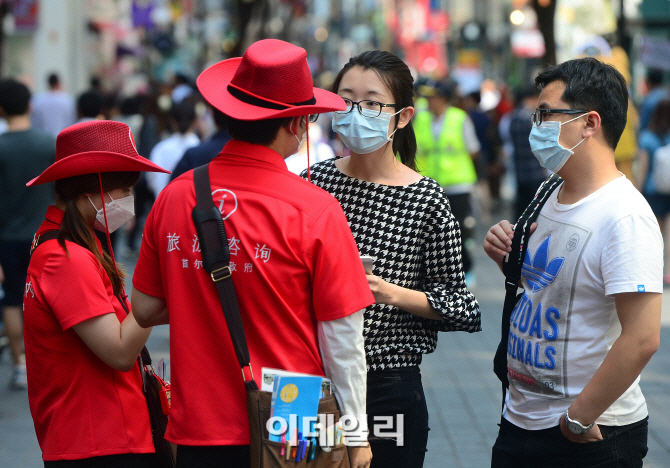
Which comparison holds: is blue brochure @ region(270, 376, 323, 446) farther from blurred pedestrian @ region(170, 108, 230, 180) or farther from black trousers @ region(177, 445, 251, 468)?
blurred pedestrian @ region(170, 108, 230, 180)

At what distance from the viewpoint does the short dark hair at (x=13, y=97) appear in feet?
21.1

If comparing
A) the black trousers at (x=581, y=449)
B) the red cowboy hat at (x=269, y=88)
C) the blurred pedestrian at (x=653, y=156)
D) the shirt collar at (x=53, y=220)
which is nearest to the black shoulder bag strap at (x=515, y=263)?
the black trousers at (x=581, y=449)

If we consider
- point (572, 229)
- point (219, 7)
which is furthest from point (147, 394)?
point (219, 7)

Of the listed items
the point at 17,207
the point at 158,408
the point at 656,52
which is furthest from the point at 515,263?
the point at 656,52

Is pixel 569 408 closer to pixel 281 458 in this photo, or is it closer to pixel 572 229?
pixel 572 229

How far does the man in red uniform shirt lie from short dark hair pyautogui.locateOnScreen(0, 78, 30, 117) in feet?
15.3

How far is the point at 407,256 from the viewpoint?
2850 mm

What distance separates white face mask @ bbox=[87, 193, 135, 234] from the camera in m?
2.81

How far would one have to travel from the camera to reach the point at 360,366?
228 centimetres

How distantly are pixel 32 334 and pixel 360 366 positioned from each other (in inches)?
43.7

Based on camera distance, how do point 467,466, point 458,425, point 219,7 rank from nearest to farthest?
point 467,466
point 458,425
point 219,7

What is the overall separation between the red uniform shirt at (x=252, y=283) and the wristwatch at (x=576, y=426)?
750mm

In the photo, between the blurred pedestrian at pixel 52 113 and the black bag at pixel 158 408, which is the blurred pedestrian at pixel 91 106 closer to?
the blurred pedestrian at pixel 52 113

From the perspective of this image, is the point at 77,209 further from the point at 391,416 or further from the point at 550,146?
the point at 550,146
